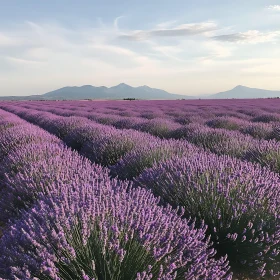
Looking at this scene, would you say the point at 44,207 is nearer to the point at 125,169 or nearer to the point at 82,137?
the point at 125,169

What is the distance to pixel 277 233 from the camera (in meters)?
2.20

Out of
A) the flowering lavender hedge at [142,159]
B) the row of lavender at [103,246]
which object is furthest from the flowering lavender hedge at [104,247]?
the flowering lavender hedge at [142,159]

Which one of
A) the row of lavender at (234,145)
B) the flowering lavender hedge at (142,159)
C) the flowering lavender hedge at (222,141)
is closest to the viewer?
the flowering lavender hedge at (142,159)

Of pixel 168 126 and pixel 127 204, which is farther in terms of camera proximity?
pixel 168 126

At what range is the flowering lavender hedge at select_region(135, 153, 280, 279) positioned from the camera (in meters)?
2.33

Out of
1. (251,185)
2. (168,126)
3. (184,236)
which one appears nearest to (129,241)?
(184,236)

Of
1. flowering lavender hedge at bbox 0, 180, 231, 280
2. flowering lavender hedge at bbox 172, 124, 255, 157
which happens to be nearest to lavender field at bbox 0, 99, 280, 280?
flowering lavender hedge at bbox 0, 180, 231, 280

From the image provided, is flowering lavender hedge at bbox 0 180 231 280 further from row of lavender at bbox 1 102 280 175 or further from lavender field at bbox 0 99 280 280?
row of lavender at bbox 1 102 280 175

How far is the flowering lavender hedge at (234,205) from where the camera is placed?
233cm

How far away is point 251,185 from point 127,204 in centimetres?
116

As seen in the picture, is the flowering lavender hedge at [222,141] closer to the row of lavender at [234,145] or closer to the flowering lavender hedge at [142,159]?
the row of lavender at [234,145]

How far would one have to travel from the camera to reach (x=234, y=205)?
2.50 meters

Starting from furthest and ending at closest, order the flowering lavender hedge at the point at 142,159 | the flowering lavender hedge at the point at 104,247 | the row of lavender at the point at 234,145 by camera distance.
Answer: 1. the row of lavender at the point at 234,145
2. the flowering lavender hedge at the point at 142,159
3. the flowering lavender hedge at the point at 104,247

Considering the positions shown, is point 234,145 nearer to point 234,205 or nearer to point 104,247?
point 234,205
